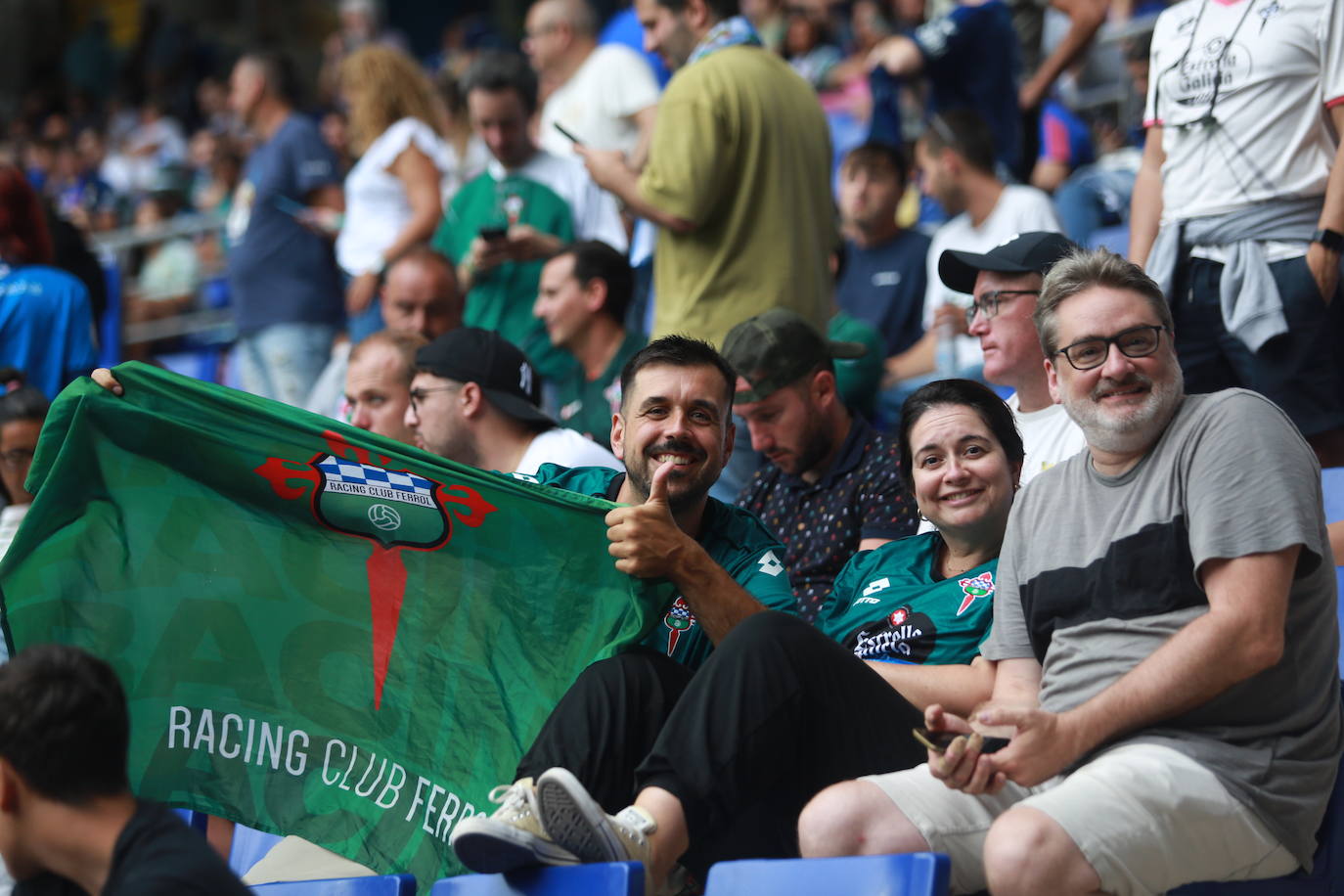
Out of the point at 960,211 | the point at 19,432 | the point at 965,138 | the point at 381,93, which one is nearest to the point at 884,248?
the point at 960,211

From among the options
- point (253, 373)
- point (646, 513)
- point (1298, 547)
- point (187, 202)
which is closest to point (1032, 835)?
point (1298, 547)

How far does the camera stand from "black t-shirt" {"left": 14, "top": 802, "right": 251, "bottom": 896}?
2.39 meters

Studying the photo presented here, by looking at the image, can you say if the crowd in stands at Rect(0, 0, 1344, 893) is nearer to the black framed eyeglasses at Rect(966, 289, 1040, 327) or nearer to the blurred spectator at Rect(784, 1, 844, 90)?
the black framed eyeglasses at Rect(966, 289, 1040, 327)

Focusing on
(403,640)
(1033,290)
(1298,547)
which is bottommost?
(403,640)

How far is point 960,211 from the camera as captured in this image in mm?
6828

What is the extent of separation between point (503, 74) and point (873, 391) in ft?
6.94

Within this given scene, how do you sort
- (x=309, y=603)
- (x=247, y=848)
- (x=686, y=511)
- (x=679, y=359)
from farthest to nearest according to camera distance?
(x=247, y=848) < (x=679, y=359) < (x=686, y=511) < (x=309, y=603)

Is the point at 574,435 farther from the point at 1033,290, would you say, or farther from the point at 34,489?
the point at 34,489

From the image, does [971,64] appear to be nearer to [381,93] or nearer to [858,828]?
[381,93]

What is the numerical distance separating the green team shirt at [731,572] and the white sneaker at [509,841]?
69 centimetres

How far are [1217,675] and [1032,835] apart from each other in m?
0.45

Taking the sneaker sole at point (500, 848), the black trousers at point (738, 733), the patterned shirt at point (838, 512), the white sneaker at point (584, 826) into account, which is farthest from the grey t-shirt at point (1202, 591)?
the patterned shirt at point (838, 512)

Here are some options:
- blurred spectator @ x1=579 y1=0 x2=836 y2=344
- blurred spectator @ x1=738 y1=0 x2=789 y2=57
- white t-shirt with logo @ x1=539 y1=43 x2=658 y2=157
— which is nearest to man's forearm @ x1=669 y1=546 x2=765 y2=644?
blurred spectator @ x1=579 y1=0 x2=836 y2=344

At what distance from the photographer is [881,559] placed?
3887mm
